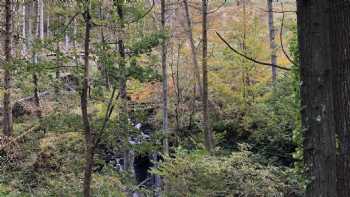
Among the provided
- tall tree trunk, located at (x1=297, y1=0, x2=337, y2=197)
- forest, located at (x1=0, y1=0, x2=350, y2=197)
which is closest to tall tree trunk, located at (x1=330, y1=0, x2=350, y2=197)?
forest, located at (x1=0, y1=0, x2=350, y2=197)

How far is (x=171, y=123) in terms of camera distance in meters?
16.5

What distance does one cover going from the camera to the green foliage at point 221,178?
7.38 meters

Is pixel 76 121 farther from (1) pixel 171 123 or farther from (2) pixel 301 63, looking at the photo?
(1) pixel 171 123

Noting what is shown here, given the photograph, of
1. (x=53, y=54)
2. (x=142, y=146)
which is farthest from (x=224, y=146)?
(x=53, y=54)

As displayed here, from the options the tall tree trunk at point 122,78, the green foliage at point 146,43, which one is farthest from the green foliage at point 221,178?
the green foliage at point 146,43

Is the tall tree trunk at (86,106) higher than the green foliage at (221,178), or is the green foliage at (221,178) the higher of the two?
the tall tree trunk at (86,106)

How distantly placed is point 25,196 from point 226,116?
9.86 m

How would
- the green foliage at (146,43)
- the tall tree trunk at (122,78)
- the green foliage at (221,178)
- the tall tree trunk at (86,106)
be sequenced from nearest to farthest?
the tall tree trunk at (86,106) < the tall tree trunk at (122,78) < the green foliage at (146,43) < the green foliage at (221,178)

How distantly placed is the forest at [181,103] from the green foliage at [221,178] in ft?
0.07

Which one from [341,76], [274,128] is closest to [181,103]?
[274,128]

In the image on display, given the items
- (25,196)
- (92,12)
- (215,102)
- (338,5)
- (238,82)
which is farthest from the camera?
(215,102)

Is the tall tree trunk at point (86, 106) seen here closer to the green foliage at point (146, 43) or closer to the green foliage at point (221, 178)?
the green foliage at point (146, 43)

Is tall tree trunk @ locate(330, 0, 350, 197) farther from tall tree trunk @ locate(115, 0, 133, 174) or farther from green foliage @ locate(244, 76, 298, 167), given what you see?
green foliage @ locate(244, 76, 298, 167)

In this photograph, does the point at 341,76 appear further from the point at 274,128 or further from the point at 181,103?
the point at 181,103
